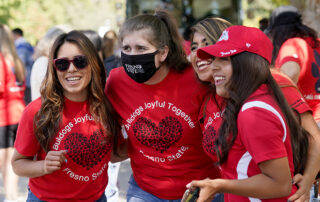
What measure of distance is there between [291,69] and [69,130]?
2101mm

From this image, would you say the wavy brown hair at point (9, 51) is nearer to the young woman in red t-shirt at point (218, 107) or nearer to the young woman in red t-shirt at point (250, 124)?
the young woman in red t-shirt at point (218, 107)

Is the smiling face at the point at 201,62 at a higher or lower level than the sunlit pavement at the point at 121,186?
higher

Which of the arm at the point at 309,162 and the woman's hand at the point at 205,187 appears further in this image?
the arm at the point at 309,162

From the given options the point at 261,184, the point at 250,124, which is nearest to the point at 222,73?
the point at 250,124

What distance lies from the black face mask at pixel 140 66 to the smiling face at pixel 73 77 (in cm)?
30

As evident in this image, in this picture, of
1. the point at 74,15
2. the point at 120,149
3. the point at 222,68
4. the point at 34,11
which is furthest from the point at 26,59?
the point at 74,15

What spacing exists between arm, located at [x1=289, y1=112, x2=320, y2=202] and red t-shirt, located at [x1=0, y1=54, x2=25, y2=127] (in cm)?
387

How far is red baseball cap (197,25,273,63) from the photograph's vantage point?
2268 mm

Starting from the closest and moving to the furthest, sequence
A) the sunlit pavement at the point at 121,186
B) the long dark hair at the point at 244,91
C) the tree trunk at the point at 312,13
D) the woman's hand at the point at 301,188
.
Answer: the long dark hair at the point at 244,91, the woman's hand at the point at 301,188, the sunlit pavement at the point at 121,186, the tree trunk at the point at 312,13

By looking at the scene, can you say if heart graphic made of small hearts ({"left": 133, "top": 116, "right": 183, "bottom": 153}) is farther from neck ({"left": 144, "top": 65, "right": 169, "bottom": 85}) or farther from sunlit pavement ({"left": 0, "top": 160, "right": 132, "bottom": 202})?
sunlit pavement ({"left": 0, "top": 160, "right": 132, "bottom": 202})

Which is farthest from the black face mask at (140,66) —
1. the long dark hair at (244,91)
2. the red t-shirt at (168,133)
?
the long dark hair at (244,91)

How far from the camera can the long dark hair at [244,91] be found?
7.28 ft

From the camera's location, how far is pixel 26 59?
968 cm

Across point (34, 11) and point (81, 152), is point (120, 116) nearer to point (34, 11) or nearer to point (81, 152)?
point (81, 152)
